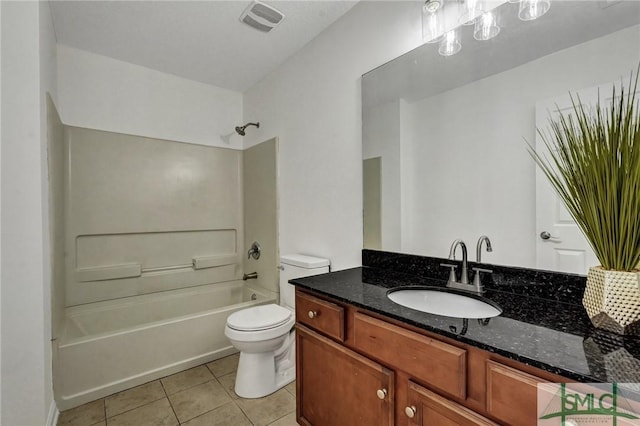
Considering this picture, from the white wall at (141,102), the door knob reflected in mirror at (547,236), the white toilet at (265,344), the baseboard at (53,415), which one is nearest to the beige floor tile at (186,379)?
the white toilet at (265,344)

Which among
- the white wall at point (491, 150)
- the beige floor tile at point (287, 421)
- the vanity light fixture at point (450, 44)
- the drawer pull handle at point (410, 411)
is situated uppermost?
the vanity light fixture at point (450, 44)

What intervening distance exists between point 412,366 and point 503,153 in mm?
957

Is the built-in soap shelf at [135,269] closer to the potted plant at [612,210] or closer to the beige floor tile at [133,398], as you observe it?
the beige floor tile at [133,398]

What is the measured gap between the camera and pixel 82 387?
1.84 metres

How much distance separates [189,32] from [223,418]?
2.62 metres

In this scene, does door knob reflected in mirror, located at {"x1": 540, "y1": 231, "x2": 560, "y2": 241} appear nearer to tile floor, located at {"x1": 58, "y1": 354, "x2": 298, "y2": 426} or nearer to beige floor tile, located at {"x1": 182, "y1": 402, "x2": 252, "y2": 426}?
tile floor, located at {"x1": 58, "y1": 354, "x2": 298, "y2": 426}

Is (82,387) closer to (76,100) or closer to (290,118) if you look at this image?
(76,100)

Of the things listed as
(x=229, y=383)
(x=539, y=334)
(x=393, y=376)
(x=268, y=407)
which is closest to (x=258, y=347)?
(x=268, y=407)

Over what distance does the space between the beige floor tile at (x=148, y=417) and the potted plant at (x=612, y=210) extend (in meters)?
2.05

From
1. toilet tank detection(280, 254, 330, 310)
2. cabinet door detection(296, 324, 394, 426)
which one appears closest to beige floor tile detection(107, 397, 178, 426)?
cabinet door detection(296, 324, 394, 426)

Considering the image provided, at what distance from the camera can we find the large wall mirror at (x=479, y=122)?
1062 millimetres

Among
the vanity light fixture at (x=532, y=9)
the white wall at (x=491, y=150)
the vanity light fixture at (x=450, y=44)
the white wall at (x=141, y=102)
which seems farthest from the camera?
the white wall at (x=141, y=102)

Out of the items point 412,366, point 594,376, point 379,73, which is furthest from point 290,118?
point 594,376

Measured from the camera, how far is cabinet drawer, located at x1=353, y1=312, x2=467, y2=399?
0.83 m
